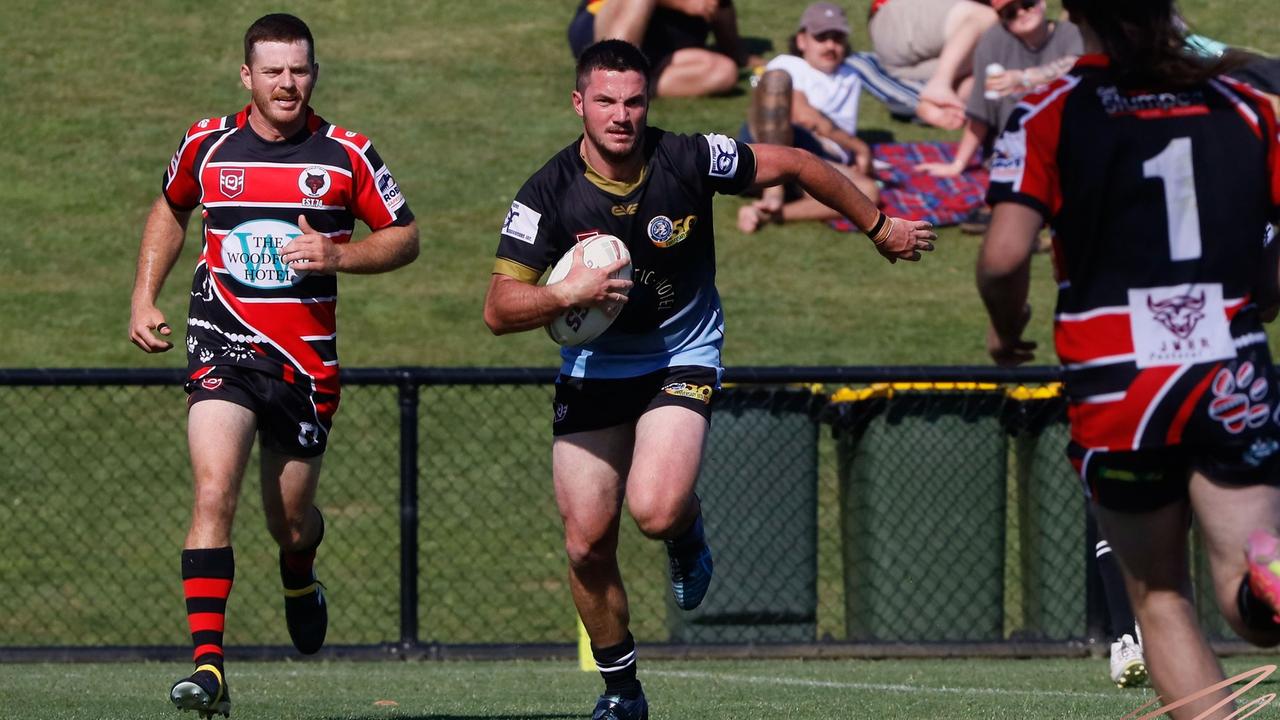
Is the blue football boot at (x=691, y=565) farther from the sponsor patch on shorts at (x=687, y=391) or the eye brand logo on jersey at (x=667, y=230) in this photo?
the eye brand logo on jersey at (x=667, y=230)

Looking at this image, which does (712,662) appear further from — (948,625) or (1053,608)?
(1053,608)

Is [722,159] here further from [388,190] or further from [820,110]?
[820,110]

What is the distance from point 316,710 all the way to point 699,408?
2.06 m

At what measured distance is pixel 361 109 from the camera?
16359mm

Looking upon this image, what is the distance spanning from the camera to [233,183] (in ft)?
20.4

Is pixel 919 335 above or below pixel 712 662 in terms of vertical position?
above

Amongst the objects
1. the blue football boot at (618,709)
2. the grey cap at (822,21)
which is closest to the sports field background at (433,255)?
the blue football boot at (618,709)

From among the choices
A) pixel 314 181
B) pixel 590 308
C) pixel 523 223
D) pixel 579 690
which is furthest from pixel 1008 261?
pixel 579 690

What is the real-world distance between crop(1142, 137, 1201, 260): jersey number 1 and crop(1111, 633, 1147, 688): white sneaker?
160 inches

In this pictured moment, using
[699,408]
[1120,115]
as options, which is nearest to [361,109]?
[699,408]

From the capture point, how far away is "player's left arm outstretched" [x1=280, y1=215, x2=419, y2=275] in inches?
234

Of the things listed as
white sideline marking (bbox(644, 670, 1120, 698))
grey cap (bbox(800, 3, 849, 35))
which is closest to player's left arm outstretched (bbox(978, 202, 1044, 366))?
white sideline marking (bbox(644, 670, 1120, 698))

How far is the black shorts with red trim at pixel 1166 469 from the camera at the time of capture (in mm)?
3842

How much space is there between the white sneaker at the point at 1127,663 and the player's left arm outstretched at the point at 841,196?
2478 millimetres
